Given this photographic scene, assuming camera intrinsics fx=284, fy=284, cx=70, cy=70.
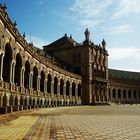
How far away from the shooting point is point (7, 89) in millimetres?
38250

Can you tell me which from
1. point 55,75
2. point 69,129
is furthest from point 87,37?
point 69,129

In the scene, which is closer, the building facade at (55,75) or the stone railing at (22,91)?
the stone railing at (22,91)

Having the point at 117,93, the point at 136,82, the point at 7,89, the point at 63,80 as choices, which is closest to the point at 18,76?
the point at 7,89

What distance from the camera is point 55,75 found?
74062 millimetres

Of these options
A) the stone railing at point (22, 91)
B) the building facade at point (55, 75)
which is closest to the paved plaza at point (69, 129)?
the building facade at point (55, 75)

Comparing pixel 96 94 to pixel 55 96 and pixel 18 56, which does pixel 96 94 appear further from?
pixel 18 56

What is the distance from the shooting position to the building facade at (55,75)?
4025 cm

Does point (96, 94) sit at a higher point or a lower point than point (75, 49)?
lower

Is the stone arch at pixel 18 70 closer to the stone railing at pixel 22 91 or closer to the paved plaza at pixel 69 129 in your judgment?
the stone railing at pixel 22 91

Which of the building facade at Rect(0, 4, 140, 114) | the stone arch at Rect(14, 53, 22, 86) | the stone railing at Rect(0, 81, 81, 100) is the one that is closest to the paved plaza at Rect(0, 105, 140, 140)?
the building facade at Rect(0, 4, 140, 114)

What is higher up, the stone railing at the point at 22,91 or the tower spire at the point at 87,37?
the tower spire at the point at 87,37

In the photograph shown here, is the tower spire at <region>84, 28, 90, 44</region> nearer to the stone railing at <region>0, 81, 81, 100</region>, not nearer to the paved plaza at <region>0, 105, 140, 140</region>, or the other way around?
the stone railing at <region>0, 81, 81, 100</region>

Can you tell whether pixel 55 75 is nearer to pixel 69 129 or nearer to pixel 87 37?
pixel 87 37

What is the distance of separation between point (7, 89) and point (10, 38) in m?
7.21
